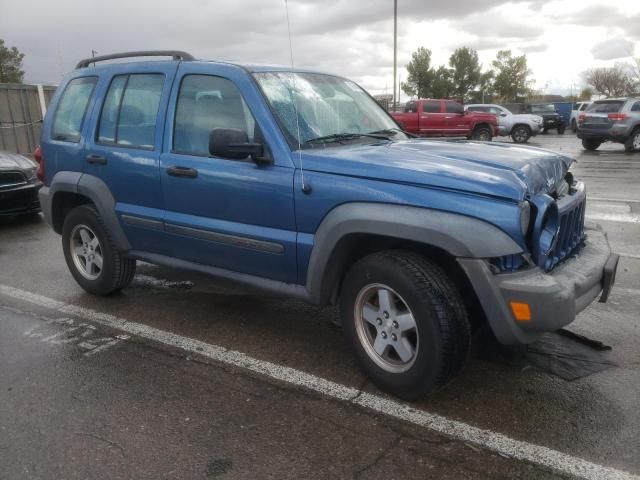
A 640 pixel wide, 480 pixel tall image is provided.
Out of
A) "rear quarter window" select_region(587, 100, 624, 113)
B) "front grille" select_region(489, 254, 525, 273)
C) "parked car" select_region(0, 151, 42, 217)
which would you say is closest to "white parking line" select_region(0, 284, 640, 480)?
"front grille" select_region(489, 254, 525, 273)

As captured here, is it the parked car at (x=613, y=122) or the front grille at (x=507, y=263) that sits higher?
the front grille at (x=507, y=263)

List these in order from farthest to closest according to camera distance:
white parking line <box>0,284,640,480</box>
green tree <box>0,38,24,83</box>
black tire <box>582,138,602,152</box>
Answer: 1. green tree <box>0,38,24,83</box>
2. black tire <box>582,138,602,152</box>
3. white parking line <box>0,284,640,480</box>

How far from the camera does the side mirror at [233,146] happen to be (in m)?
3.32

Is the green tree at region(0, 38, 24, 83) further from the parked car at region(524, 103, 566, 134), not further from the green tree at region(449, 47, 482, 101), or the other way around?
the green tree at region(449, 47, 482, 101)

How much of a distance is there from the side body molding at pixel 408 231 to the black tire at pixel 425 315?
17cm

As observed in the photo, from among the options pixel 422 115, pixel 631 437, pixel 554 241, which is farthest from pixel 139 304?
pixel 422 115

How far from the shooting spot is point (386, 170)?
307 cm

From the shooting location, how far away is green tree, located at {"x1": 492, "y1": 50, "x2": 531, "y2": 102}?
71.0 meters

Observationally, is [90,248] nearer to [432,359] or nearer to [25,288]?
[25,288]

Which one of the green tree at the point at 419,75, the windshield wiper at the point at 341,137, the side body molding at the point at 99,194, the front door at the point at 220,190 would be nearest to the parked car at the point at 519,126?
the windshield wiper at the point at 341,137

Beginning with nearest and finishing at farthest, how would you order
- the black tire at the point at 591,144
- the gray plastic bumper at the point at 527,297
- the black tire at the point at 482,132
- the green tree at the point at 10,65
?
the gray plastic bumper at the point at 527,297
the black tire at the point at 591,144
the black tire at the point at 482,132
the green tree at the point at 10,65

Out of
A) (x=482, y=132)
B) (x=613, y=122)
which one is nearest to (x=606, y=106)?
(x=613, y=122)

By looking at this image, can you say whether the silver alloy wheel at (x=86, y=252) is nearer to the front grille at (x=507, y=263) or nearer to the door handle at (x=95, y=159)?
the door handle at (x=95, y=159)

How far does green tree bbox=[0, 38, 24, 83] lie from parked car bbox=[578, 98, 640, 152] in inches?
1415
